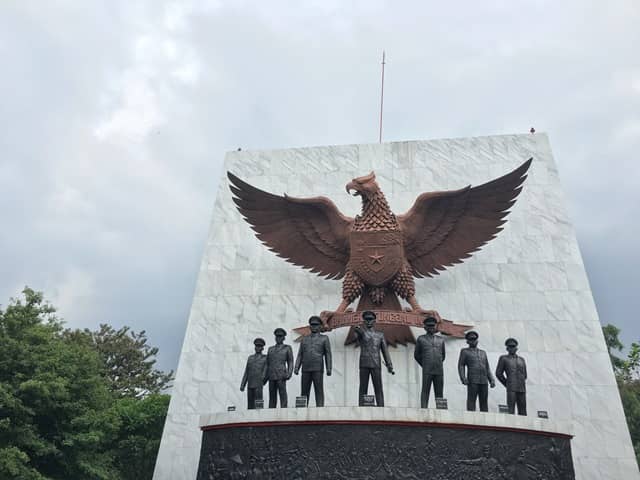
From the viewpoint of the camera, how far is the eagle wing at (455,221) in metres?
11.2

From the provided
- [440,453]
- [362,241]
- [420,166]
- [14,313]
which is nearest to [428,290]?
[362,241]

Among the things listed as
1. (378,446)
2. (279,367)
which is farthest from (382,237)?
(378,446)

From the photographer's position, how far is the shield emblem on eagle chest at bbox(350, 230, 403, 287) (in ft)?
36.1

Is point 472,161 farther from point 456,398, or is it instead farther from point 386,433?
point 386,433

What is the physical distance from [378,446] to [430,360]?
5.64ft

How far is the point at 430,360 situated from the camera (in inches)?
342

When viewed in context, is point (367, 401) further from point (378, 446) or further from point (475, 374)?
point (475, 374)

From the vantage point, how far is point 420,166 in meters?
13.4

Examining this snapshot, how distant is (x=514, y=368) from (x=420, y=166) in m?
5.53

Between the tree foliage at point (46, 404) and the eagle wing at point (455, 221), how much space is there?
6639mm

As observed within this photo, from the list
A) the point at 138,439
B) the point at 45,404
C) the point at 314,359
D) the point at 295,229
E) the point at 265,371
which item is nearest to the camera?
the point at 314,359

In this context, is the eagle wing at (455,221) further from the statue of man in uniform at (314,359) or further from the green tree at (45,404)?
the green tree at (45,404)

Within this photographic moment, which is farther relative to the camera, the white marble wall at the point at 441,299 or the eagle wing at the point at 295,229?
the eagle wing at the point at 295,229

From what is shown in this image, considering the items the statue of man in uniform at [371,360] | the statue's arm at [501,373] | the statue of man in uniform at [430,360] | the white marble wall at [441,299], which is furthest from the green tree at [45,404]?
the statue's arm at [501,373]
